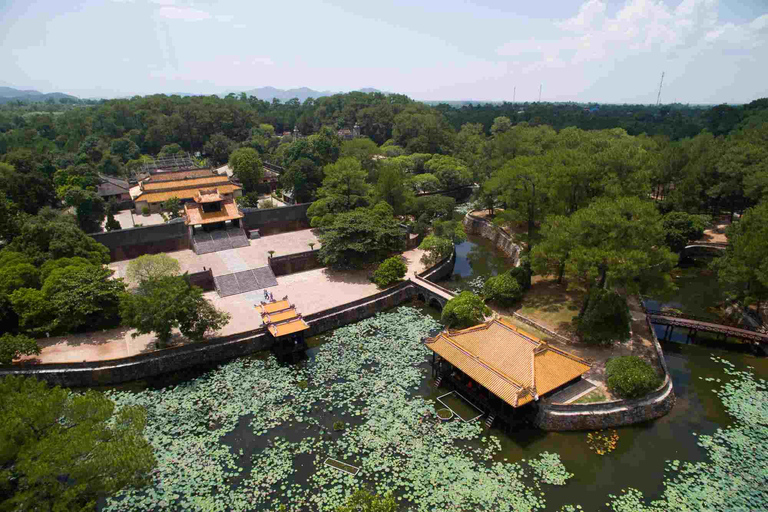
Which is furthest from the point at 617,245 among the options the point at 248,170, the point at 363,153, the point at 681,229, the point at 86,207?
the point at 86,207

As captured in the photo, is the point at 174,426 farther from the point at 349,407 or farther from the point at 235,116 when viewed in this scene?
the point at 235,116

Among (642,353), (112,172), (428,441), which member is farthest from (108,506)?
(112,172)

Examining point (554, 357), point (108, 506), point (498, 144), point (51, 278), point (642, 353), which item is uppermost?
point (498, 144)

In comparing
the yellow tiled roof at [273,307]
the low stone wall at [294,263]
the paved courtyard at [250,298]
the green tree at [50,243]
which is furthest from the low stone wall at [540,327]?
the green tree at [50,243]

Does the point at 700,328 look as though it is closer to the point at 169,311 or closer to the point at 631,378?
the point at 631,378

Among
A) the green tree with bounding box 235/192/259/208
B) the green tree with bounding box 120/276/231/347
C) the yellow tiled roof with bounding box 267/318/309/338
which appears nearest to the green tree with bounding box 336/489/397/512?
the yellow tiled roof with bounding box 267/318/309/338

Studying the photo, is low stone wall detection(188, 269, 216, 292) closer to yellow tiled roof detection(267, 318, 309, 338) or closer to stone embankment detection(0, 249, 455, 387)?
stone embankment detection(0, 249, 455, 387)

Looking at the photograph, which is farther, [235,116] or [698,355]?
[235,116]

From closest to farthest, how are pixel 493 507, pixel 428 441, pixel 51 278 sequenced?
pixel 493 507 < pixel 428 441 < pixel 51 278
